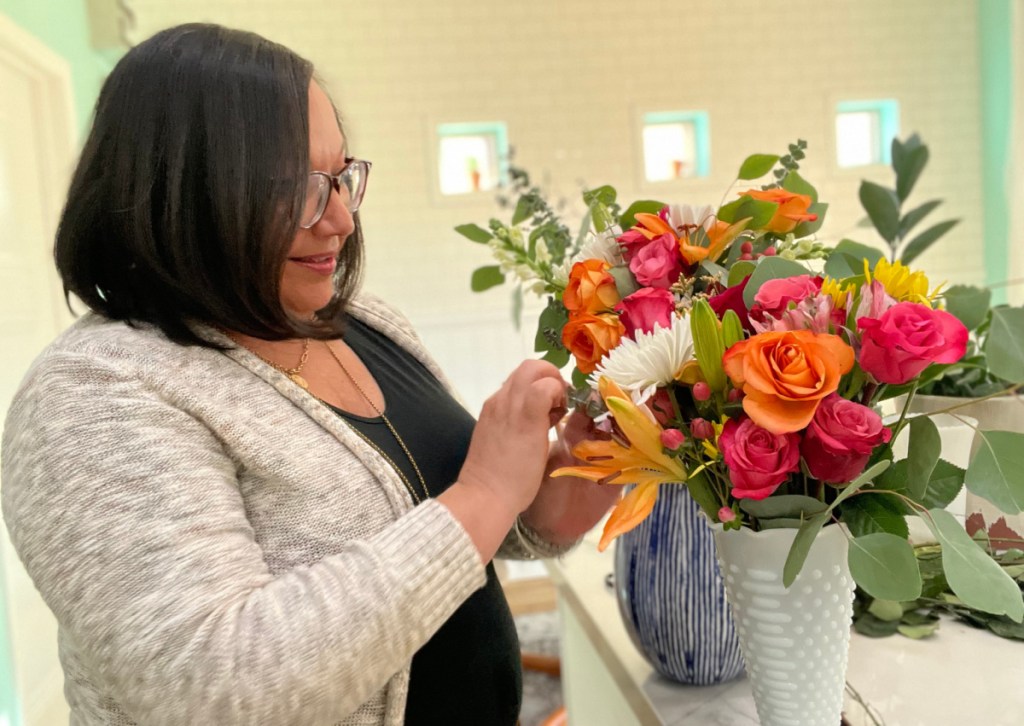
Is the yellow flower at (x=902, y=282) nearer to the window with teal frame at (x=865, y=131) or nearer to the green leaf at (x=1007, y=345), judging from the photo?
the green leaf at (x=1007, y=345)

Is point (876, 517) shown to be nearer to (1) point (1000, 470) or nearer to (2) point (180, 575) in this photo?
(1) point (1000, 470)

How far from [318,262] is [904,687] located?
0.74 m

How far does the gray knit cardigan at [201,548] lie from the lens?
1.72ft

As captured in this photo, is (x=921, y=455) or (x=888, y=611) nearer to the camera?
(x=921, y=455)

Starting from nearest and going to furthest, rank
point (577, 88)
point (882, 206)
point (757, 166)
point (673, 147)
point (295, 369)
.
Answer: point (757, 166) < point (295, 369) < point (882, 206) < point (577, 88) < point (673, 147)

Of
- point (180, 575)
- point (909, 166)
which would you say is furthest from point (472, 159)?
point (180, 575)

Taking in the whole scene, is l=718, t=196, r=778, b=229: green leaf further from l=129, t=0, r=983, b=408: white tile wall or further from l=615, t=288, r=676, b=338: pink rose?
l=129, t=0, r=983, b=408: white tile wall

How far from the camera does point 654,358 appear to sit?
53 centimetres

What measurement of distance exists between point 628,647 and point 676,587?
0.21 metres

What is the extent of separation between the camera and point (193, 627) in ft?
→ 1.70

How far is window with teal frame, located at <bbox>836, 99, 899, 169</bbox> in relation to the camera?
356 centimetres

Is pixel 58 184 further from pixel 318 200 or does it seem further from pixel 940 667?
pixel 940 667

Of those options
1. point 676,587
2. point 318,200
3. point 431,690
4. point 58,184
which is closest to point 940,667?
point 676,587

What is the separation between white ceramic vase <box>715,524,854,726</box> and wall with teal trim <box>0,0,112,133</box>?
2.17 m
